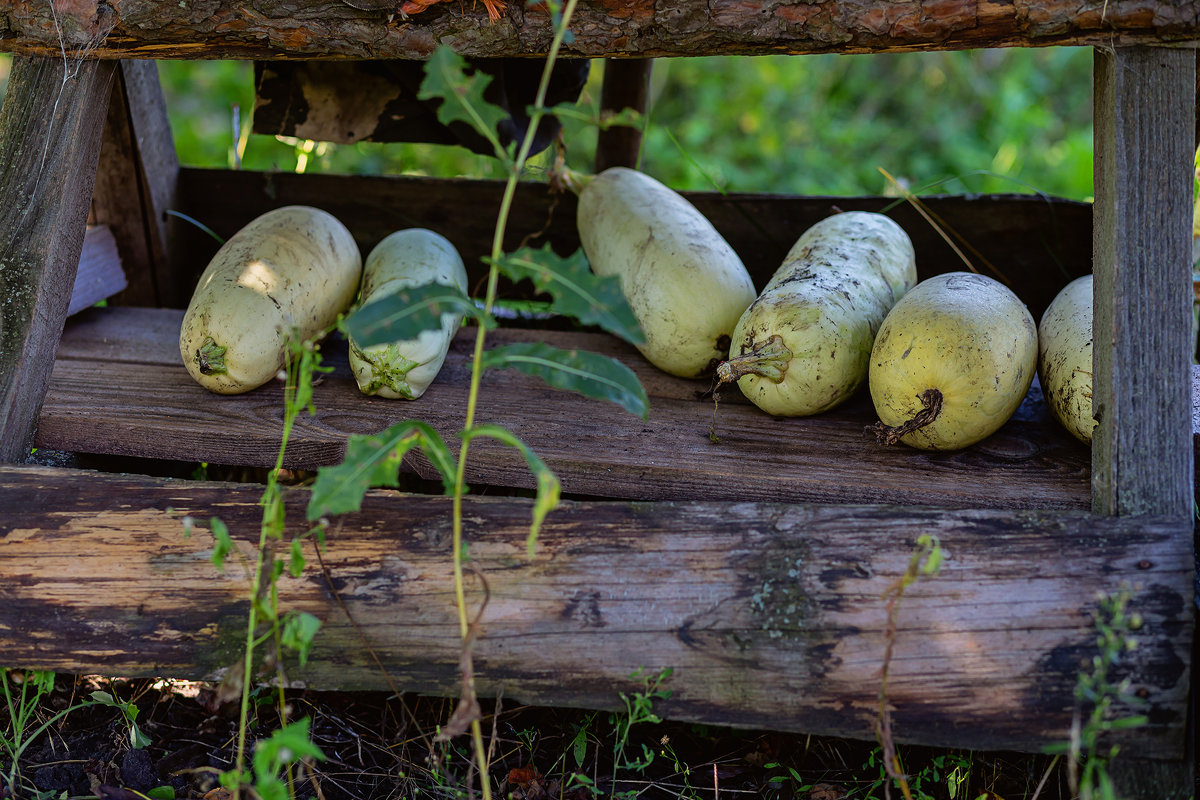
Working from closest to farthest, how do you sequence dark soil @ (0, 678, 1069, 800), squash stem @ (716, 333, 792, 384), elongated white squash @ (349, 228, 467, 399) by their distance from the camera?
1. dark soil @ (0, 678, 1069, 800)
2. squash stem @ (716, 333, 792, 384)
3. elongated white squash @ (349, 228, 467, 399)

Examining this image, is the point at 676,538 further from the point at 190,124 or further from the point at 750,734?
the point at 190,124

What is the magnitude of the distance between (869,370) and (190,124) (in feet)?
17.0

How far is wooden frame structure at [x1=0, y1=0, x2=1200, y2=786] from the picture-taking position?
143cm

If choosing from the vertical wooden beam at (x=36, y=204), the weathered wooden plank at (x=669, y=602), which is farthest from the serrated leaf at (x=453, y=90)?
the vertical wooden beam at (x=36, y=204)

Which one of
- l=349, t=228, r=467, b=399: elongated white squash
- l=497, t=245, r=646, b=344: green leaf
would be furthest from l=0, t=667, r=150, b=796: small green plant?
l=497, t=245, r=646, b=344: green leaf

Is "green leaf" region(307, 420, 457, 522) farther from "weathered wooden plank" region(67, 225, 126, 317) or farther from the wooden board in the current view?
"weathered wooden plank" region(67, 225, 126, 317)

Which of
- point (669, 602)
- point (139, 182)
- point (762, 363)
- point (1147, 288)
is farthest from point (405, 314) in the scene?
point (139, 182)

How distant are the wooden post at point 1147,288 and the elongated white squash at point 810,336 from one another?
503 mm

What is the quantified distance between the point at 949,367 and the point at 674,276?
27.7 inches

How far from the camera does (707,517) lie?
1.55 meters

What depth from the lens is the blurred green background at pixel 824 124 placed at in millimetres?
5109

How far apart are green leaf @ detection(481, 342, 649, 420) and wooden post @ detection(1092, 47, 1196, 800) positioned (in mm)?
878

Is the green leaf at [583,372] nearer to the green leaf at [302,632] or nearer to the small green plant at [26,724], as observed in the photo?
the green leaf at [302,632]

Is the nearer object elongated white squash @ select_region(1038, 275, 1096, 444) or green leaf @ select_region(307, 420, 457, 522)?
green leaf @ select_region(307, 420, 457, 522)
